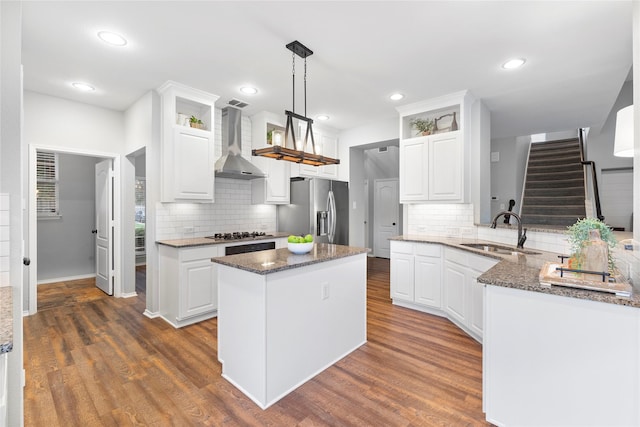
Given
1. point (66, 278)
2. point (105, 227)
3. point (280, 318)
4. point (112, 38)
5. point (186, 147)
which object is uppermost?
point (112, 38)

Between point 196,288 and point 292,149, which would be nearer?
point 292,149

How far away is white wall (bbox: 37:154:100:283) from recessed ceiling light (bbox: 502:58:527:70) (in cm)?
661

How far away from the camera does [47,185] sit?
5.21 meters

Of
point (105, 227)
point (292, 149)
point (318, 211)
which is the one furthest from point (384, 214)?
point (105, 227)

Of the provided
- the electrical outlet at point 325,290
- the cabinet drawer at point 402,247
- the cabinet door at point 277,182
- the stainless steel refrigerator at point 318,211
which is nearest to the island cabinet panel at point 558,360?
the electrical outlet at point 325,290

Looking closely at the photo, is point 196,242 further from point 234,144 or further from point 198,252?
point 234,144

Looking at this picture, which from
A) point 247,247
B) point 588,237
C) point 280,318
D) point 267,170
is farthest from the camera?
point 267,170

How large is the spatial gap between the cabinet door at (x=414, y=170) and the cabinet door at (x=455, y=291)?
1.08 meters

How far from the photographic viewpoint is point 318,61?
2943 mm

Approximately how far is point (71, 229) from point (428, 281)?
609 cm

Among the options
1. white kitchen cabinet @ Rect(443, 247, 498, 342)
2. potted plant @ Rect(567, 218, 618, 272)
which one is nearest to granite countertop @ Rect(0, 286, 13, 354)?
potted plant @ Rect(567, 218, 618, 272)

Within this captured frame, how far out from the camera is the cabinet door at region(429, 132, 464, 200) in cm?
380

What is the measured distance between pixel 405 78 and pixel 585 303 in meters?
2.72

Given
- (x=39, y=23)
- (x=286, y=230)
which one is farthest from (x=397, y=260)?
(x=39, y=23)
